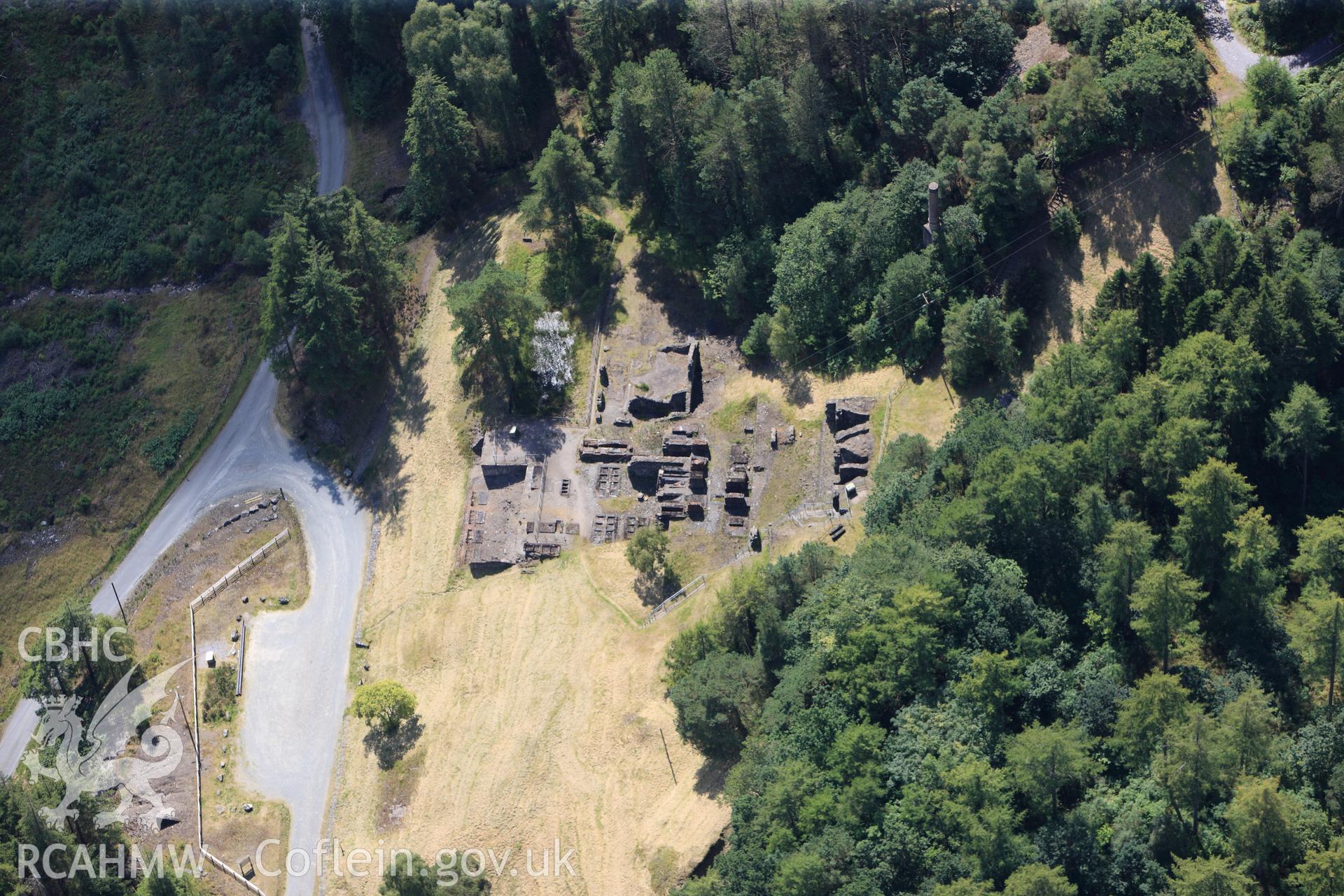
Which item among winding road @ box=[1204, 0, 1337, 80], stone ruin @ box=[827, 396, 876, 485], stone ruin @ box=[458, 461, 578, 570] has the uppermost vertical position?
winding road @ box=[1204, 0, 1337, 80]

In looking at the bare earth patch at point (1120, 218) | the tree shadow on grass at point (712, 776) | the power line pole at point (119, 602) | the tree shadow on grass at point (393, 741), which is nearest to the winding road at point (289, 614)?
the power line pole at point (119, 602)

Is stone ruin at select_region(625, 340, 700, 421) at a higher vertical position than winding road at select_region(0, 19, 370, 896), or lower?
higher

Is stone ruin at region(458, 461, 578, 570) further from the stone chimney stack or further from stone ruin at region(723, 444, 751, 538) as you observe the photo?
the stone chimney stack

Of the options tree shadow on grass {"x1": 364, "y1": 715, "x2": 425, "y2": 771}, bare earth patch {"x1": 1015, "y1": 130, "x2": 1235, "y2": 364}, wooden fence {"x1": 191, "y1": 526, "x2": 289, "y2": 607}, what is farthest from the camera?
wooden fence {"x1": 191, "y1": 526, "x2": 289, "y2": 607}

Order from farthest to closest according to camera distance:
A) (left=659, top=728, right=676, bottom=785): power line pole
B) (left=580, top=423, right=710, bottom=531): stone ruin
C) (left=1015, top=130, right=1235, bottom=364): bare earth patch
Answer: (left=580, top=423, right=710, bottom=531): stone ruin
(left=1015, top=130, right=1235, bottom=364): bare earth patch
(left=659, top=728, right=676, bottom=785): power line pole

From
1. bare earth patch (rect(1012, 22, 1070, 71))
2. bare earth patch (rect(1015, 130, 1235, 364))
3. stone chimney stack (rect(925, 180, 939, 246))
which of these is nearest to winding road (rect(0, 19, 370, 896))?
stone chimney stack (rect(925, 180, 939, 246))

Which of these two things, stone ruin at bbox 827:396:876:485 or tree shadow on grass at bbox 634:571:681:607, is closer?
stone ruin at bbox 827:396:876:485
